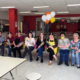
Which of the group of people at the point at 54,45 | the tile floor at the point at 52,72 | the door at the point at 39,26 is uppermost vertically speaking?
the door at the point at 39,26

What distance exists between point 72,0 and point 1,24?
6.83 meters

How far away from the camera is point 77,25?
60.8 ft

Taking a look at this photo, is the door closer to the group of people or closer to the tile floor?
the group of people

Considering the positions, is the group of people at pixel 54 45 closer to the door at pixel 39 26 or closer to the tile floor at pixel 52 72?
the tile floor at pixel 52 72

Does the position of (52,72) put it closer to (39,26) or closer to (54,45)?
(54,45)

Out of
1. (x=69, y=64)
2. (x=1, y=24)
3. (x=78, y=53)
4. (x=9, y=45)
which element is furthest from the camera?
(x=1, y=24)

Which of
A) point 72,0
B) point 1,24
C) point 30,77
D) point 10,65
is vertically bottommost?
point 30,77

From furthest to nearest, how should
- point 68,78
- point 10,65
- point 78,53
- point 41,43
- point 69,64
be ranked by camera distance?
1. point 41,43
2. point 69,64
3. point 78,53
4. point 68,78
5. point 10,65

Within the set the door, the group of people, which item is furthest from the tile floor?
the door

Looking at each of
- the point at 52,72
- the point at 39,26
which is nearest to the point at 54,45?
the point at 52,72

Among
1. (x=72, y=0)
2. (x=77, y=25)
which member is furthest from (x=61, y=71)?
(x=77, y=25)

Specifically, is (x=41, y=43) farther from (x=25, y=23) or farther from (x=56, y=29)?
(x=56, y=29)

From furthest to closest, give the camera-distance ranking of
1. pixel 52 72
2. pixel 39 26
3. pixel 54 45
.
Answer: pixel 39 26 < pixel 54 45 < pixel 52 72

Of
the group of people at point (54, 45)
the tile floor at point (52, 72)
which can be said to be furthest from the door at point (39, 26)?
the tile floor at point (52, 72)
